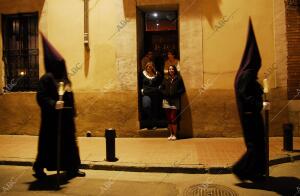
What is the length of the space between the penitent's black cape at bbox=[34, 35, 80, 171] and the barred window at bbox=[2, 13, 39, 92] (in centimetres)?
549

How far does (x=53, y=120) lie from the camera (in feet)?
20.8

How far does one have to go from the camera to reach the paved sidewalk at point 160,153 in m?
7.06

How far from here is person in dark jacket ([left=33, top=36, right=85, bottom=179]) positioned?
245 inches

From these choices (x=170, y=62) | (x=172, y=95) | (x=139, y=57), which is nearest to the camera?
(x=172, y=95)

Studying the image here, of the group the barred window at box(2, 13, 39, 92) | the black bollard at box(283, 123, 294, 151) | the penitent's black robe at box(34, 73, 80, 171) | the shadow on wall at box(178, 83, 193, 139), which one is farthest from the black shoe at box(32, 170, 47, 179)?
the barred window at box(2, 13, 39, 92)

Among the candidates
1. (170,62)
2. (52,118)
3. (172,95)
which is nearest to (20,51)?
(170,62)

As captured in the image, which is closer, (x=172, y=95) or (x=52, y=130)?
(x=52, y=130)

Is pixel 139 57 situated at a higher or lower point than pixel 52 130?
higher

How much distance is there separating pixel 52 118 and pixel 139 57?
199 inches

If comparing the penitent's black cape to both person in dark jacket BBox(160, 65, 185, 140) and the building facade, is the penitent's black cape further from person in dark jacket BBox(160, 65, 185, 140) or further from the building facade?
the building facade

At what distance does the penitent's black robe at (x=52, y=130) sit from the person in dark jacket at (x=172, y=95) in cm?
395

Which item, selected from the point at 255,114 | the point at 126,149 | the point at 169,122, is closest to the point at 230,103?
the point at 169,122

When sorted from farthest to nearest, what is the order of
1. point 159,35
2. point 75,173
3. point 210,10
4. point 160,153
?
1. point 159,35
2. point 210,10
3. point 160,153
4. point 75,173

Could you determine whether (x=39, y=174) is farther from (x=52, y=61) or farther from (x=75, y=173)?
(x=52, y=61)
